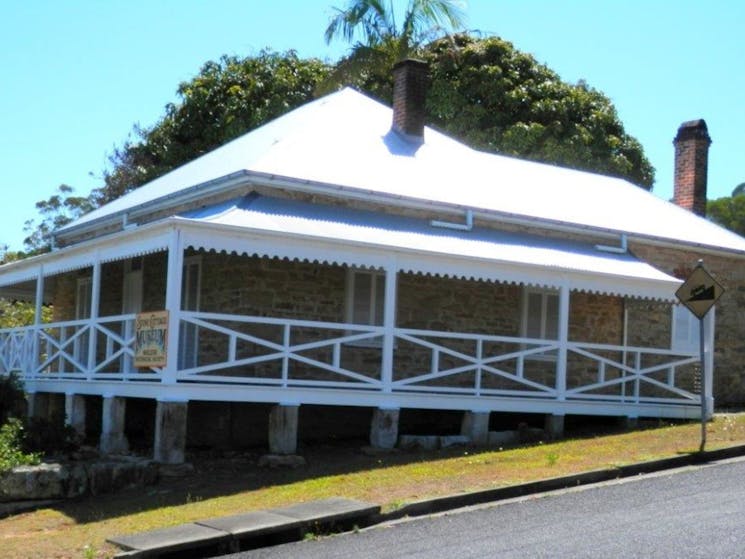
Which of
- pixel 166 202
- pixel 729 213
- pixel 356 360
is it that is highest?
pixel 729 213

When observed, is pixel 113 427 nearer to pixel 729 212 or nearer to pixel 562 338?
pixel 562 338

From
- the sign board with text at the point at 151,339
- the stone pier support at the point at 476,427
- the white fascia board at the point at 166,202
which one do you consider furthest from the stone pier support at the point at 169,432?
the stone pier support at the point at 476,427

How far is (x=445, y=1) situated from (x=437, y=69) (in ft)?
14.4

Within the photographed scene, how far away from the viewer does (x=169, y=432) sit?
14.1 m

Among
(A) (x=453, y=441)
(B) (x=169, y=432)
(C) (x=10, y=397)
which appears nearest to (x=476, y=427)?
(A) (x=453, y=441)

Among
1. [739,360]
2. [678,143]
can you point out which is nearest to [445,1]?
[678,143]

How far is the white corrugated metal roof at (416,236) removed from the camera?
15570 mm

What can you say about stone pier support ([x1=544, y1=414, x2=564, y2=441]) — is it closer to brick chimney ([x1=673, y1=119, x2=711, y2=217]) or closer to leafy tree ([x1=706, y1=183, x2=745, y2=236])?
brick chimney ([x1=673, y1=119, x2=711, y2=217])

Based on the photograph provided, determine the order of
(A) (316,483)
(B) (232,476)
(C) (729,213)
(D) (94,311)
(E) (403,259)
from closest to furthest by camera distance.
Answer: (A) (316,483) → (B) (232,476) → (E) (403,259) → (D) (94,311) → (C) (729,213)

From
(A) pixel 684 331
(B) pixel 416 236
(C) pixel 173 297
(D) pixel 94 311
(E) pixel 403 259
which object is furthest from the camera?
(A) pixel 684 331

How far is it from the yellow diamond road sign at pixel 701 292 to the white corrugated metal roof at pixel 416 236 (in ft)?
9.56

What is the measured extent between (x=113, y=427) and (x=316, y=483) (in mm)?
3925

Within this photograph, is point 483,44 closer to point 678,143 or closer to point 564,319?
point 678,143

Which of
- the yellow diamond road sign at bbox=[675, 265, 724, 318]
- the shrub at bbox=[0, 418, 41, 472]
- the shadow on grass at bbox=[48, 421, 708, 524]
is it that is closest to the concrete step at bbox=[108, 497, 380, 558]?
the shadow on grass at bbox=[48, 421, 708, 524]
